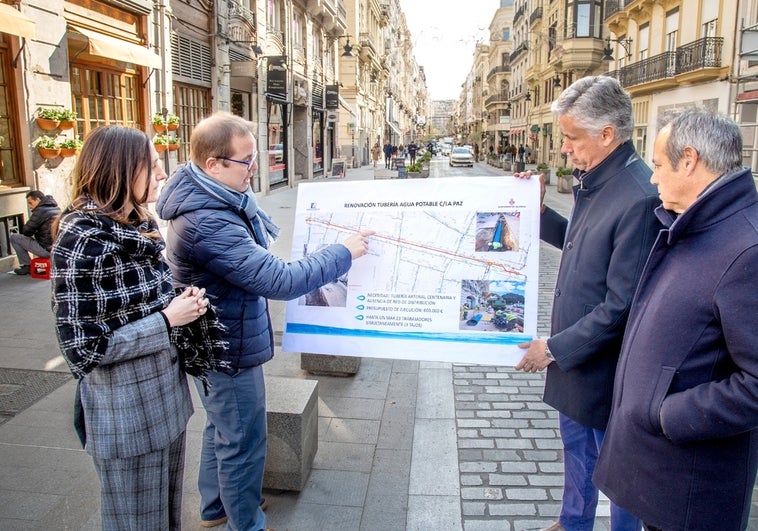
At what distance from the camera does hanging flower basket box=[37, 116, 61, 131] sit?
9.55 m

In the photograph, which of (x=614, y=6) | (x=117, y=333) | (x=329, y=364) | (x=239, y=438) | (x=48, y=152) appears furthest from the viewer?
(x=614, y=6)

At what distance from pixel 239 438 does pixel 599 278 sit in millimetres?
1742

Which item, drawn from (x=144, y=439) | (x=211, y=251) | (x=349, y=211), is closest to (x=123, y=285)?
(x=211, y=251)

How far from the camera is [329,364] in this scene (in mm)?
5480

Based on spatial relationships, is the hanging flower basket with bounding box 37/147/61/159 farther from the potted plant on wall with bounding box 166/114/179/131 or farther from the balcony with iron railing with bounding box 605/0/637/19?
the balcony with iron railing with bounding box 605/0/637/19

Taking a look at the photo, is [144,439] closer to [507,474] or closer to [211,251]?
[211,251]

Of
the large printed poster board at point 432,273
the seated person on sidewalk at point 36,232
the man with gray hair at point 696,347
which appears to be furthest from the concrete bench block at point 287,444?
the seated person on sidewalk at point 36,232

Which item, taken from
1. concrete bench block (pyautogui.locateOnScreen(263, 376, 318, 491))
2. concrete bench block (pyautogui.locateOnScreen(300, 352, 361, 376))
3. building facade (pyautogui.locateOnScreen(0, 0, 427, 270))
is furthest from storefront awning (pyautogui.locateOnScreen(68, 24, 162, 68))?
concrete bench block (pyautogui.locateOnScreen(263, 376, 318, 491))

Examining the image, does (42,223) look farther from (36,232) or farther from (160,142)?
(160,142)

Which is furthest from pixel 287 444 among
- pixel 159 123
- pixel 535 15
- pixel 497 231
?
pixel 535 15

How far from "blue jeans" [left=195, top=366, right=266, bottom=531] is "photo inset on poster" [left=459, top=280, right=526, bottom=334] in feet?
3.34

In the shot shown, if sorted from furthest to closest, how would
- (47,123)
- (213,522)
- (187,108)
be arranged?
(187,108) < (47,123) < (213,522)

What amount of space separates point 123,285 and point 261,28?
69.9 feet

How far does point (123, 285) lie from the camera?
215 centimetres
